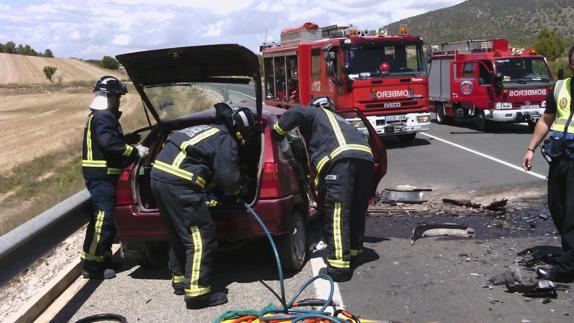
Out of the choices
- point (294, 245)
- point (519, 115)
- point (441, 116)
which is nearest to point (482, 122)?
point (519, 115)

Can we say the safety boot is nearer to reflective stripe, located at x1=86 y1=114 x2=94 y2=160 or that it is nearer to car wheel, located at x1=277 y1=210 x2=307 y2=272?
reflective stripe, located at x1=86 y1=114 x2=94 y2=160

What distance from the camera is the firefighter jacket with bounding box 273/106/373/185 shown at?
5414 millimetres

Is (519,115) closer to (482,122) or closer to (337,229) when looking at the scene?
(482,122)

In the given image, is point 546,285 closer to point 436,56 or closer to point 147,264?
point 147,264

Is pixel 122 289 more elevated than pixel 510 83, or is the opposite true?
pixel 510 83

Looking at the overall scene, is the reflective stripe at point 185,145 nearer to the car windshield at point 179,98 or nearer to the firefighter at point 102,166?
the firefighter at point 102,166

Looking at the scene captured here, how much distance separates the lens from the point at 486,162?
1133 cm

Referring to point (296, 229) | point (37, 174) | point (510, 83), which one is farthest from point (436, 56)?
point (296, 229)

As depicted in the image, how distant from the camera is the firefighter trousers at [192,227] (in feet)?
15.7

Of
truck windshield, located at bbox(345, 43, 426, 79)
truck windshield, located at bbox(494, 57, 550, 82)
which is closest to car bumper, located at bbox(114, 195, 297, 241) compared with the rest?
truck windshield, located at bbox(345, 43, 426, 79)

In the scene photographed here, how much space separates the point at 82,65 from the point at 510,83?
103772mm

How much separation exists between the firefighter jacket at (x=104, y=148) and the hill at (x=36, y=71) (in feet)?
235

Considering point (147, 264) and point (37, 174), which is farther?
point (37, 174)

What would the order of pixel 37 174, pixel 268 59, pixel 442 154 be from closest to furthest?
pixel 442 154
pixel 37 174
pixel 268 59
